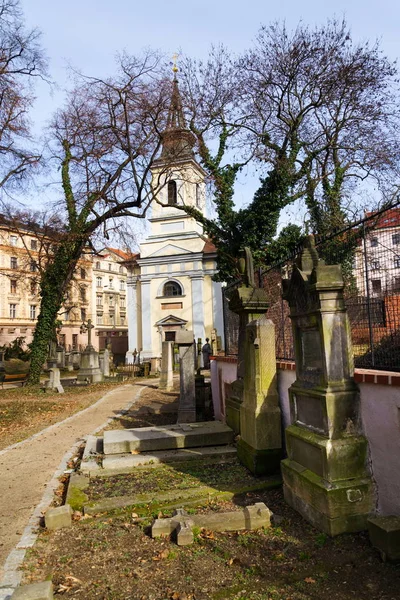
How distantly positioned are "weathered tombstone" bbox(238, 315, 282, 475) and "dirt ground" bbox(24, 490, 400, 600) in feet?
4.16

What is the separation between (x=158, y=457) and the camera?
256 inches

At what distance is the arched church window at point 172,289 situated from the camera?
112 ft

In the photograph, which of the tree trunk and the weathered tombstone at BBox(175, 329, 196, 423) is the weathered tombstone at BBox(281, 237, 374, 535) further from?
the tree trunk

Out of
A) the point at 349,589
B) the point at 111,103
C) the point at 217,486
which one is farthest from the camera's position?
the point at 111,103

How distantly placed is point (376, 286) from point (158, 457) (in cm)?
392

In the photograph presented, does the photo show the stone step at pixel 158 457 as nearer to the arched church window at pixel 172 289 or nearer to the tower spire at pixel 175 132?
the tower spire at pixel 175 132

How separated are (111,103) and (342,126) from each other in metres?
9.61

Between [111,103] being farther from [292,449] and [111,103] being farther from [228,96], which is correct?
[292,449]

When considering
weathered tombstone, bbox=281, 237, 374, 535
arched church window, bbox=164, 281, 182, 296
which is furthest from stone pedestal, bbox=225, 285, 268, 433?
arched church window, bbox=164, 281, 182, 296

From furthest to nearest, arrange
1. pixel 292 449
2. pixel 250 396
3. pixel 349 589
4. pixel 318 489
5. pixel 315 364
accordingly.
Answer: pixel 250 396 < pixel 292 449 < pixel 315 364 < pixel 318 489 < pixel 349 589

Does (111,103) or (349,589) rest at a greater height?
(111,103)

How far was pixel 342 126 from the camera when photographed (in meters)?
18.7

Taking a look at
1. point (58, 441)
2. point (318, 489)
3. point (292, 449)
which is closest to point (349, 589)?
point (318, 489)

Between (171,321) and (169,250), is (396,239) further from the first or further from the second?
(169,250)
